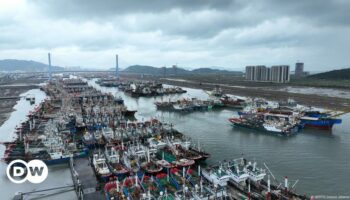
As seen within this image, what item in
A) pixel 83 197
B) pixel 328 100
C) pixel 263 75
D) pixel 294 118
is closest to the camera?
pixel 83 197

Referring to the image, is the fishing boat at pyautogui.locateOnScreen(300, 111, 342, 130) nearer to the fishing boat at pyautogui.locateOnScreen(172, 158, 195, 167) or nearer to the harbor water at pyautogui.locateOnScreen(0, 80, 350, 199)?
the harbor water at pyautogui.locateOnScreen(0, 80, 350, 199)

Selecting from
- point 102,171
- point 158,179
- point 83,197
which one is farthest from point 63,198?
point 158,179

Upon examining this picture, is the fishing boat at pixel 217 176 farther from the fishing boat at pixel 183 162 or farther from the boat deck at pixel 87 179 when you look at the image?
the boat deck at pixel 87 179

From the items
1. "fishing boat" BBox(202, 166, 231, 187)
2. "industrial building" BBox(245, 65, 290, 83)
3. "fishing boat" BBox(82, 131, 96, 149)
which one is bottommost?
"fishing boat" BBox(82, 131, 96, 149)

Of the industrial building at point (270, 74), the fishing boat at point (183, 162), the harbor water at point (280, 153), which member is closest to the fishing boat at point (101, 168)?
the harbor water at point (280, 153)

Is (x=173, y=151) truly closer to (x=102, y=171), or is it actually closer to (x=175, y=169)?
(x=175, y=169)

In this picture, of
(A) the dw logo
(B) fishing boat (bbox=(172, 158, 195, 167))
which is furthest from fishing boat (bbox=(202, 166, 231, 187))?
(A) the dw logo

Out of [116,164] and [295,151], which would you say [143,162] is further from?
[295,151]
